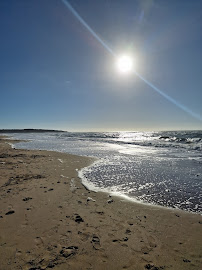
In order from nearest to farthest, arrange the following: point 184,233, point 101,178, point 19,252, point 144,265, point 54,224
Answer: point 144,265, point 19,252, point 184,233, point 54,224, point 101,178

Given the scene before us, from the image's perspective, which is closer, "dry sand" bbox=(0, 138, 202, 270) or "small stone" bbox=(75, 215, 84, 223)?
"dry sand" bbox=(0, 138, 202, 270)

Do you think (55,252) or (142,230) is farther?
(142,230)

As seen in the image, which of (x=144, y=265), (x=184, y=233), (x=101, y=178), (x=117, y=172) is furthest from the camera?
(x=117, y=172)

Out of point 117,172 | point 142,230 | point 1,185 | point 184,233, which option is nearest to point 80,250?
point 142,230

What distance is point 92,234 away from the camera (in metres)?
4.44

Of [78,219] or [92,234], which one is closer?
[92,234]

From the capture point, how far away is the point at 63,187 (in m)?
7.92

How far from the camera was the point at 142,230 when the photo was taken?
4.64 meters

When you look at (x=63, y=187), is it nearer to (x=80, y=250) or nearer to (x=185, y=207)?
(x=80, y=250)

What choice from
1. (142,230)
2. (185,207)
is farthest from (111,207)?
(185,207)

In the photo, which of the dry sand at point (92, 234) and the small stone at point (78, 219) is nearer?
the dry sand at point (92, 234)

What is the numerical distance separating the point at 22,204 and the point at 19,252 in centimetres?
252

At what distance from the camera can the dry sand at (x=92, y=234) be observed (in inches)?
139

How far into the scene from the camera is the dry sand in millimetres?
3525
